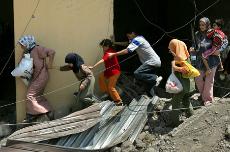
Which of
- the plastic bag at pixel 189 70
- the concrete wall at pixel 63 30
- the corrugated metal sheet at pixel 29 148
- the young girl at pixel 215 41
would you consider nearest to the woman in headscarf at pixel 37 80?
the concrete wall at pixel 63 30

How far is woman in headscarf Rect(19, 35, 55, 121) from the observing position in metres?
9.51

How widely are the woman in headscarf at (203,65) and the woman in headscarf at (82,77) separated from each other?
1.79 meters

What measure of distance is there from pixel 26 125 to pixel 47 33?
5.61 ft

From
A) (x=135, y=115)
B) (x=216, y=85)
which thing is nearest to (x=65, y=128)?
(x=135, y=115)

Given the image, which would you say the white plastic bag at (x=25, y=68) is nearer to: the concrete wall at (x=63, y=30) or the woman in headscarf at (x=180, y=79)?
the concrete wall at (x=63, y=30)

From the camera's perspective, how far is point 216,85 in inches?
419

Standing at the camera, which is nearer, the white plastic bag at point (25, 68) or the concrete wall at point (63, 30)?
the white plastic bag at point (25, 68)

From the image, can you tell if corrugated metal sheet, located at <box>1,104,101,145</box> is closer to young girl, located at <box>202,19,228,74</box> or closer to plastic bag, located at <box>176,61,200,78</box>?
plastic bag, located at <box>176,61,200,78</box>

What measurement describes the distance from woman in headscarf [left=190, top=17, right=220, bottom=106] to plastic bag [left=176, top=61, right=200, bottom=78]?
0.48 meters

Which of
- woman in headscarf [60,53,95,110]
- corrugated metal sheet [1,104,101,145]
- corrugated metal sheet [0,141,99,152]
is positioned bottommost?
corrugated metal sheet [0,141,99,152]

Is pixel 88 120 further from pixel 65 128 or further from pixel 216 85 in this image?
pixel 216 85

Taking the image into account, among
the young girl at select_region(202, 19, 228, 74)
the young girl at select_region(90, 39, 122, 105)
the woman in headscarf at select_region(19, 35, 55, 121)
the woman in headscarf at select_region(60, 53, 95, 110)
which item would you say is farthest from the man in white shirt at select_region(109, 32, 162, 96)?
the woman in headscarf at select_region(19, 35, 55, 121)

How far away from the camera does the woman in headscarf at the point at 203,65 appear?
864 cm

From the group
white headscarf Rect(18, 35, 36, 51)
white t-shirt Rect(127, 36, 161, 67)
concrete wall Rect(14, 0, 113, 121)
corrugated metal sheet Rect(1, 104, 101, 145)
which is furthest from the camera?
concrete wall Rect(14, 0, 113, 121)
